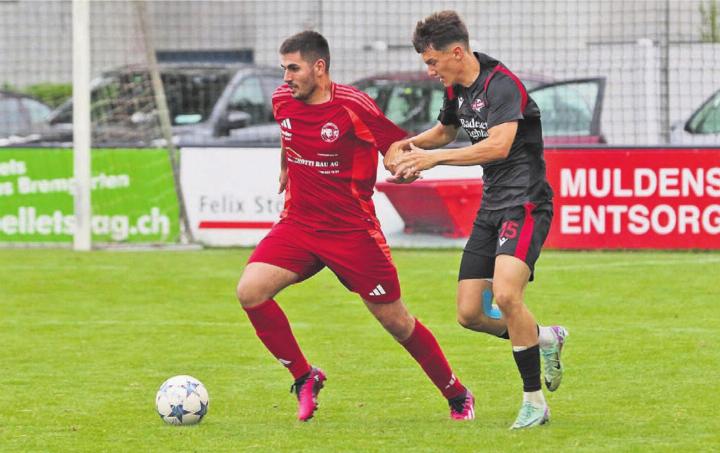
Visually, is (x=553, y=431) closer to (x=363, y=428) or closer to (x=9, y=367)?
(x=363, y=428)

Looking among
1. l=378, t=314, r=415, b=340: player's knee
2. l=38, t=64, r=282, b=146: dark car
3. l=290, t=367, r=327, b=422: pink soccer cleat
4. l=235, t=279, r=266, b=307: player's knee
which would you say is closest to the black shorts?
l=378, t=314, r=415, b=340: player's knee

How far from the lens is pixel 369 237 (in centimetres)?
749

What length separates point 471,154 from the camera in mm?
6824

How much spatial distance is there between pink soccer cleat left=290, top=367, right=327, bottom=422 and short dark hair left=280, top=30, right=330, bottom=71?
151 centimetres

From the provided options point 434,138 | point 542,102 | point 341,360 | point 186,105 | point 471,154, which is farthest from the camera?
point 186,105

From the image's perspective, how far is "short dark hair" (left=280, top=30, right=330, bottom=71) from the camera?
23.9ft

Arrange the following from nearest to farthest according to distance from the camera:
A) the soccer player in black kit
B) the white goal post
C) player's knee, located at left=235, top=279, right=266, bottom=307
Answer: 1. the soccer player in black kit
2. player's knee, located at left=235, top=279, right=266, bottom=307
3. the white goal post

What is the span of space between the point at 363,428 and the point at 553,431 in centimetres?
88

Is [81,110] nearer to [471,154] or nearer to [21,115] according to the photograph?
[21,115]

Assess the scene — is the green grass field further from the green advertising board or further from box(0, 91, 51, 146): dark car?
box(0, 91, 51, 146): dark car

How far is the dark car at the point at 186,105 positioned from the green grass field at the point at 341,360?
3.09 metres

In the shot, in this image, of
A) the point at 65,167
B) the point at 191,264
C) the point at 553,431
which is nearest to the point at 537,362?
the point at 553,431

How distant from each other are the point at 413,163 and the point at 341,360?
9.24 ft

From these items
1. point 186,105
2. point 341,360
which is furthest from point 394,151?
point 186,105
